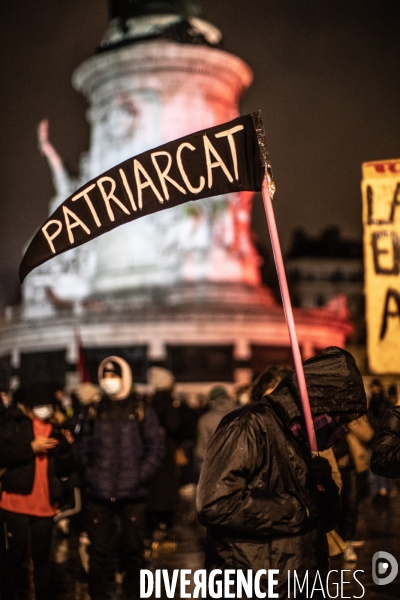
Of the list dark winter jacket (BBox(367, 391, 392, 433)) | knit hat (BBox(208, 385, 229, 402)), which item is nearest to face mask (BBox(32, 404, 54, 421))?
knit hat (BBox(208, 385, 229, 402))

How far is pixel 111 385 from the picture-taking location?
7719mm

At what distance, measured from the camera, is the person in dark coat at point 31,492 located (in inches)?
275

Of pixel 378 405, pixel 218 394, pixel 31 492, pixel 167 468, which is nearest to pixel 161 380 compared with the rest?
pixel 218 394

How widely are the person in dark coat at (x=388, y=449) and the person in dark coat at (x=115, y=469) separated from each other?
2.93 metres

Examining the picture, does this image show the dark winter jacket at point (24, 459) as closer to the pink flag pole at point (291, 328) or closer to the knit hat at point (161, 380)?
the pink flag pole at point (291, 328)

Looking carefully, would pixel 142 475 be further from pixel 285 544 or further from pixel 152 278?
pixel 152 278

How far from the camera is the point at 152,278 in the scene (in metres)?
34.5

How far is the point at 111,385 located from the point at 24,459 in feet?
3.26

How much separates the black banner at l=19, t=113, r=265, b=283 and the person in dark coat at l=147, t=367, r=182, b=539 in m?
6.46

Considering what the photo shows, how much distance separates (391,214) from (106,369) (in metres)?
2.62

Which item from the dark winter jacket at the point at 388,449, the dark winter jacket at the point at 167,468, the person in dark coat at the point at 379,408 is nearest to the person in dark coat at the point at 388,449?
the dark winter jacket at the point at 388,449

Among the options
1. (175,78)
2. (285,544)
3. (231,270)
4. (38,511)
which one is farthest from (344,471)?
(175,78)

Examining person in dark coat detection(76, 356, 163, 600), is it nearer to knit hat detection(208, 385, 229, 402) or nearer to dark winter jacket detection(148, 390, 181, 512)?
dark winter jacket detection(148, 390, 181, 512)

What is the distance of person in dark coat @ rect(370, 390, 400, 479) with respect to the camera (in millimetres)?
4922
